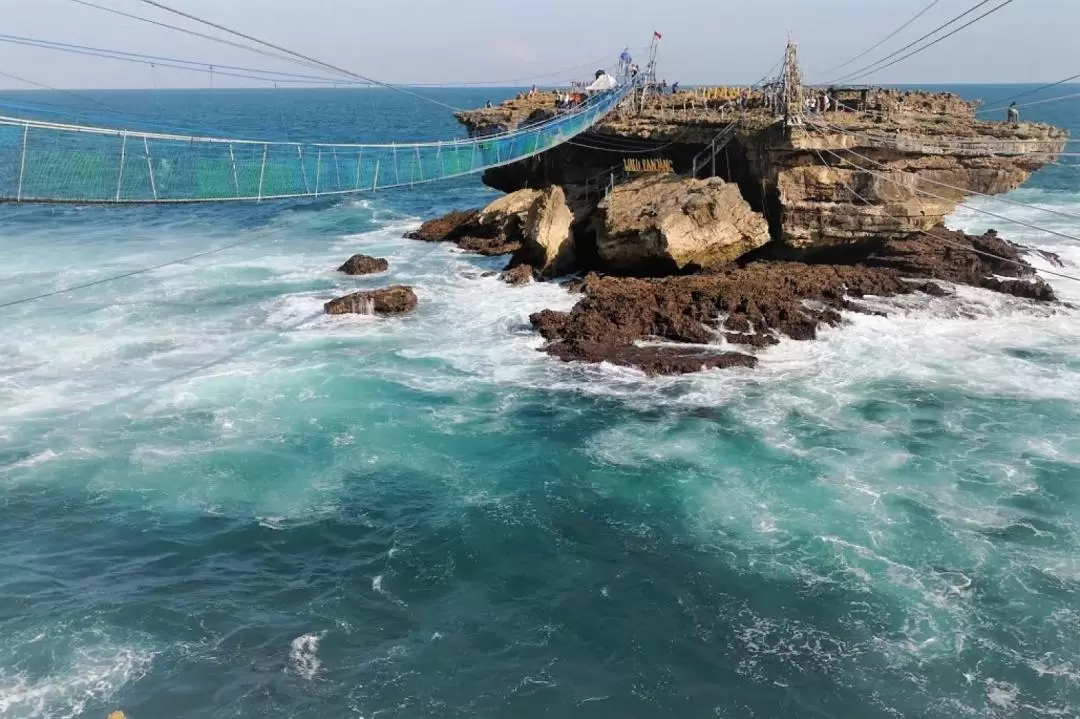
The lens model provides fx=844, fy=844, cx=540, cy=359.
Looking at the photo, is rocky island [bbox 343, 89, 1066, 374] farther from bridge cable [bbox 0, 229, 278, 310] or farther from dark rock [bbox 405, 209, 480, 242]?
bridge cable [bbox 0, 229, 278, 310]

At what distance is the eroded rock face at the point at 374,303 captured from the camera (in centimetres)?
2584

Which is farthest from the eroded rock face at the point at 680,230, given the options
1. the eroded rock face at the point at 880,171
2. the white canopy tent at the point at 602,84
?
the white canopy tent at the point at 602,84

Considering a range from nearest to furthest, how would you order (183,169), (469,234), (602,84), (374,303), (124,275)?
(183,169), (374,303), (124,275), (469,234), (602,84)

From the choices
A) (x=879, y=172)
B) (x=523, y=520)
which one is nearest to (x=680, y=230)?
(x=879, y=172)

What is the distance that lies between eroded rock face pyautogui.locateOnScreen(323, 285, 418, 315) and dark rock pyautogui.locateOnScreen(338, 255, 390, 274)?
171 inches

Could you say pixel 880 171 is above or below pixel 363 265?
above

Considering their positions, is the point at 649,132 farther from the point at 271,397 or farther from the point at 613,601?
the point at 613,601

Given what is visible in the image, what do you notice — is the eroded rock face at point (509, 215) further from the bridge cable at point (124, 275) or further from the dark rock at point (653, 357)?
the dark rock at point (653, 357)

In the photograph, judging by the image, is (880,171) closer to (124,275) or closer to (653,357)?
(653,357)

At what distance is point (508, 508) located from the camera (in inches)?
607

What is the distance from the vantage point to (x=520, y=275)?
94.9 feet

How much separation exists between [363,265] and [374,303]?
4846 mm

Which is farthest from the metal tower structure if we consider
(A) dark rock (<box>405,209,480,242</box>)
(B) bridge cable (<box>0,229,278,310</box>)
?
(B) bridge cable (<box>0,229,278,310</box>)

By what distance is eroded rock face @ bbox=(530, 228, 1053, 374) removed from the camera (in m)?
22.4
